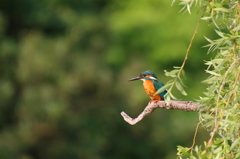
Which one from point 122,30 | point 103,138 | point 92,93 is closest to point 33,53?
point 92,93

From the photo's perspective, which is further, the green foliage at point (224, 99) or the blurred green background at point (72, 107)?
the blurred green background at point (72, 107)

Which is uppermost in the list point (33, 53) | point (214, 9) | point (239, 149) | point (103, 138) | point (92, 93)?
point (33, 53)

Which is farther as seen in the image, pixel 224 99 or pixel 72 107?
pixel 72 107

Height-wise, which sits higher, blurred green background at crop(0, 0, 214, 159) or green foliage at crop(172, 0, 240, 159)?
blurred green background at crop(0, 0, 214, 159)

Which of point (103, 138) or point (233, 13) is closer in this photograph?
point (233, 13)

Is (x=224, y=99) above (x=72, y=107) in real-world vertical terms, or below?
below

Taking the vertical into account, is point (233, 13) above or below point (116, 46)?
below

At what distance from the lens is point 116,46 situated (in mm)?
18828

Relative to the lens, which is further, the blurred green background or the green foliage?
the blurred green background

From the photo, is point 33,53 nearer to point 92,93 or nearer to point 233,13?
point 92,93

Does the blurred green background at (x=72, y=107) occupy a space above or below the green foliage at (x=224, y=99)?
above

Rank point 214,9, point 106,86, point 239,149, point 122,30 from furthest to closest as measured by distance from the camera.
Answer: point 122,30 → point 106,86 → point 214,9 → point 239,149

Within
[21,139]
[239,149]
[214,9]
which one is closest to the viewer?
[239,149]

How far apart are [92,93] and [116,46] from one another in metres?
7.22
